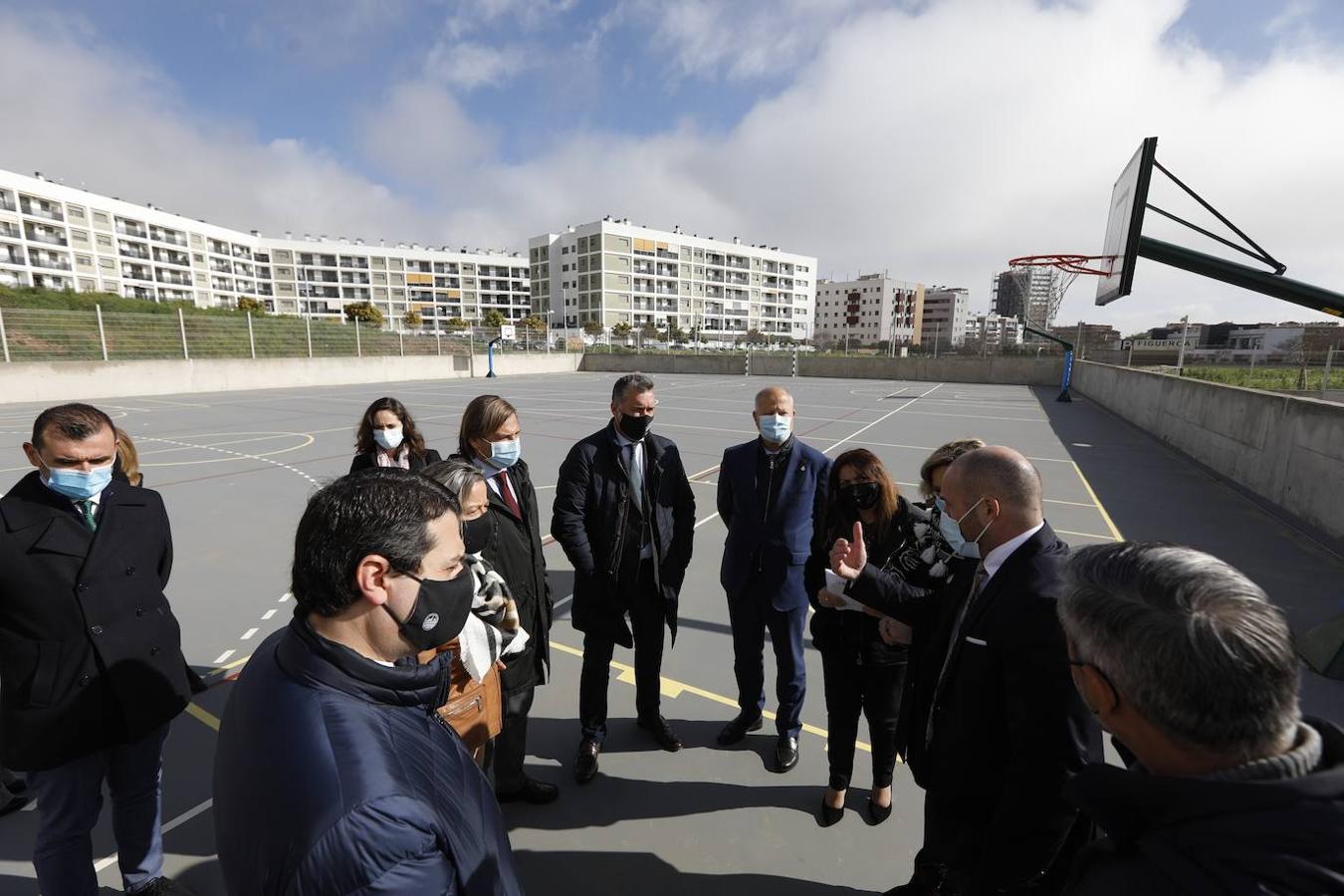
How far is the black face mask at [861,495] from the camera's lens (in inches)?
107

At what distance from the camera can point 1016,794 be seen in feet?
5.31

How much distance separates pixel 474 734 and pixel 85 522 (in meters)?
1.63

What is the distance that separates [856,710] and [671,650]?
163cm

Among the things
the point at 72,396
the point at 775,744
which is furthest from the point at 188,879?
the point at 72,396

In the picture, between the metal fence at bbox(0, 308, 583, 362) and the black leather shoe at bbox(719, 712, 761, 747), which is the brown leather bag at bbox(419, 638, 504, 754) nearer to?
the black leather shoe at bbox(719, 712, 761, 747)

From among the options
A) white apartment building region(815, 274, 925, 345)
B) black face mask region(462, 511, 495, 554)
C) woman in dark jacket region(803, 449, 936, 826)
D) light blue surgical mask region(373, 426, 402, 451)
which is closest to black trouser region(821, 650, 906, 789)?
woman in dark jacket region(803, 449, 936, 826)

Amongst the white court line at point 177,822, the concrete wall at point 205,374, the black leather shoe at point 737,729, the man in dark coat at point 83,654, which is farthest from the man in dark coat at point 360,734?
the concrete wall at point 205,374

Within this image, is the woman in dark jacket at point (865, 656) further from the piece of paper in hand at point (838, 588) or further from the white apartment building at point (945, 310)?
the white apartment building at point (945, 310)

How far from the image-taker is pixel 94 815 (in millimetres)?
A: 2068

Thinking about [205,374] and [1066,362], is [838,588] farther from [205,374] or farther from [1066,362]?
[205,374]

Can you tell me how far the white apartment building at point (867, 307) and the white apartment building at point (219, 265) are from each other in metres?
59.9

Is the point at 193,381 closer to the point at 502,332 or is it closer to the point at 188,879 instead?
the point at 502,332

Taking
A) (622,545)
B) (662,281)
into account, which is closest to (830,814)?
(622,545)

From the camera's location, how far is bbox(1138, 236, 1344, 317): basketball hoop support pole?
446cm
